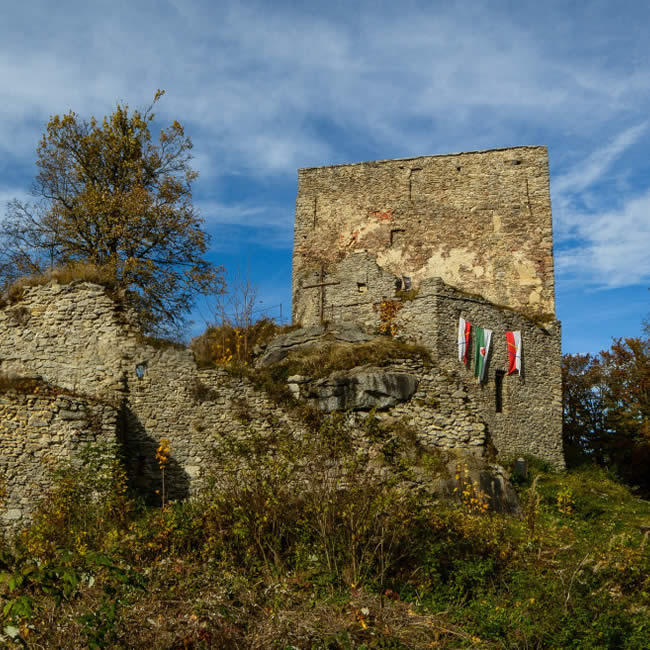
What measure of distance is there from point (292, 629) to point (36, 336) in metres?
9.70

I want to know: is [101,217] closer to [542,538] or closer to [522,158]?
[522,158]

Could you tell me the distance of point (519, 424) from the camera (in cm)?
1878

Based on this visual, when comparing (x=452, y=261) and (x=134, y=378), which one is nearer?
(x=134, y=378)

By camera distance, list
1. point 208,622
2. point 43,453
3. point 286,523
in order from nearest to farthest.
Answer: point 208,622
point 286,523
point 43,453

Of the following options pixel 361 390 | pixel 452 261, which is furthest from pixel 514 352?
pixel 361 390

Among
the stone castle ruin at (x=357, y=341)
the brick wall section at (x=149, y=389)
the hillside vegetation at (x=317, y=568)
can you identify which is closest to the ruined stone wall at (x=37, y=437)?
the stone castle ruin at (x=357, y=341)

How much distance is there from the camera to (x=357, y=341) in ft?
60.1

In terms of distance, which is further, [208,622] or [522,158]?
[522,158]

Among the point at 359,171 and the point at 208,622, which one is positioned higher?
the point at 359,171

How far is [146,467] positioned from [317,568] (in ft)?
18.3

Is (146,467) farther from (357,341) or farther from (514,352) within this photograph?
(514,352)

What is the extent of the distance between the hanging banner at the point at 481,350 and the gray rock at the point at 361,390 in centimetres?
303

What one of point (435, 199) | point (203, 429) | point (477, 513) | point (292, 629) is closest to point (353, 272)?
point (435, 199)

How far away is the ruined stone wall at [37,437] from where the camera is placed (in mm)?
12266
